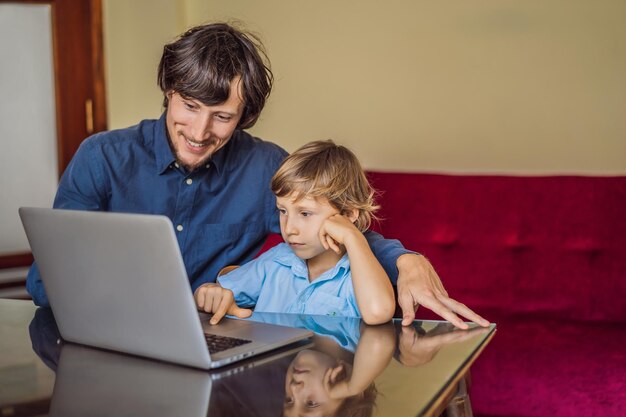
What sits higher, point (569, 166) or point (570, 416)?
point (569, 166)

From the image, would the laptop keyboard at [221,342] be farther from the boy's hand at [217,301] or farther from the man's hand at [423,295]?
the man's hand at [423,295]

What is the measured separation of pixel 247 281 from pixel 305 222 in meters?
0.20

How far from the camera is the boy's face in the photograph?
1.80 meters

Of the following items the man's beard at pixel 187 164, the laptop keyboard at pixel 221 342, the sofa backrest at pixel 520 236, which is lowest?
the sofa backrest at pixel 520 236

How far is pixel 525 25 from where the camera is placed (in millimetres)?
3152

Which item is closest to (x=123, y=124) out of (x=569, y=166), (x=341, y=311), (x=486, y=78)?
(x=486, y=78)

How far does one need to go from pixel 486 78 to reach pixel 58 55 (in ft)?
6.29

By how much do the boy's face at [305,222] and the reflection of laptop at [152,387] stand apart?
52cm

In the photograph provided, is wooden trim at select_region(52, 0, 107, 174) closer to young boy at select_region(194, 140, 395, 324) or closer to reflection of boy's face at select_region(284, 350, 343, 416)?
young boy at select_region(194, 140, 395, 324)

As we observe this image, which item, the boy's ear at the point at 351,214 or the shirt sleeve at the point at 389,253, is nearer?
the shirt sleeve at the point at 389,253

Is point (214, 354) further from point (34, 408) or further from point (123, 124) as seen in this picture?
point (123, 124)

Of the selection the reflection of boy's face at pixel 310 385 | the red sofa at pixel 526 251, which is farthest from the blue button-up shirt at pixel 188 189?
the red sofa at pixel 526 251

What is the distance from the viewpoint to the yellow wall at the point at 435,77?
309 cm

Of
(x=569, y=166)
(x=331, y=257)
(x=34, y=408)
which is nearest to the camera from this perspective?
(x=34, y=408)
